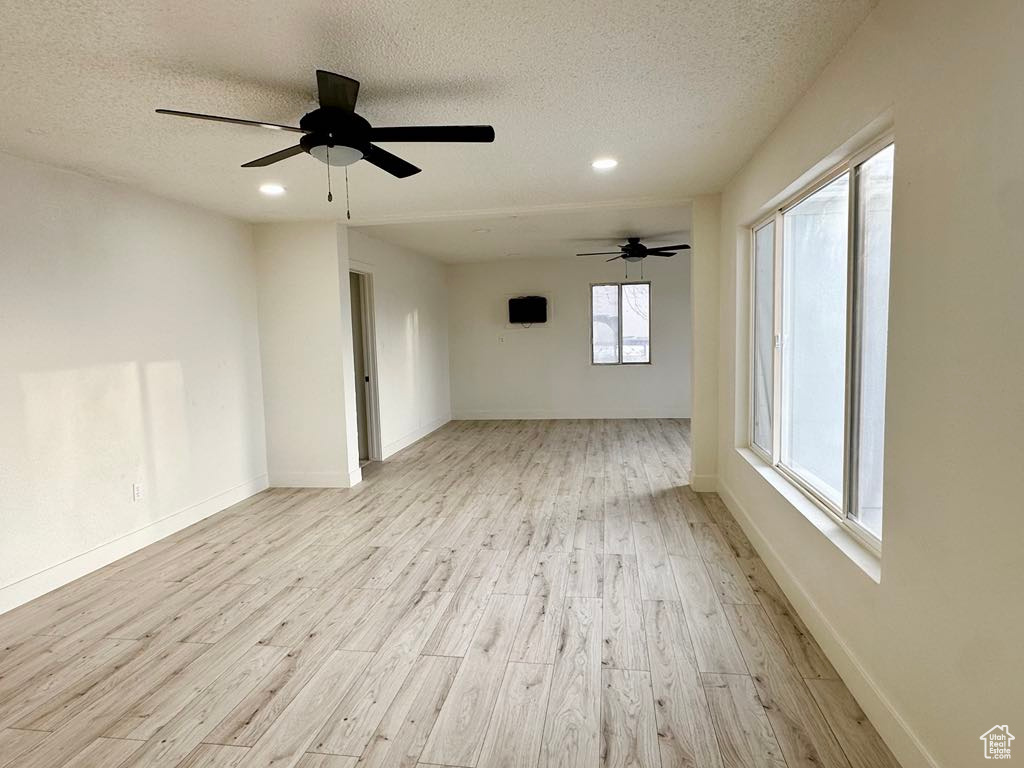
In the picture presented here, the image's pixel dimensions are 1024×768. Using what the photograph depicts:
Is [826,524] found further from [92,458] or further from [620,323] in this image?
[620,323]

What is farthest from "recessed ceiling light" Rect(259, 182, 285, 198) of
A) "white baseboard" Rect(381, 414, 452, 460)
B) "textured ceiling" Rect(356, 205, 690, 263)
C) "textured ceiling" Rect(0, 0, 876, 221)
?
"white baseboard" Rect(381, 414, 452, 460)

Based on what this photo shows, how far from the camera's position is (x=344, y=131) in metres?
2.37

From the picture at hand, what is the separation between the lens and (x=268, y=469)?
5340 millimetres

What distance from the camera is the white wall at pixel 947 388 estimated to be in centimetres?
127

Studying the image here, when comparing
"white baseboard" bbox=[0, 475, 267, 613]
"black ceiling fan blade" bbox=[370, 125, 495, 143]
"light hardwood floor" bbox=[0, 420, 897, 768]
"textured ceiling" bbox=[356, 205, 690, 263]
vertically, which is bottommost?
"light hardwood floor" bbox=[0, 420, 897, 768]

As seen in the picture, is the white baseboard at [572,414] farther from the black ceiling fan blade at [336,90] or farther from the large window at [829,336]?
the black ceiling fan blade at [336,90]

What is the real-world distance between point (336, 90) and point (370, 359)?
170 inches

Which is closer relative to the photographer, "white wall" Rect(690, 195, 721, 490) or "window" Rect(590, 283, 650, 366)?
"white wall" Rect(690, 195, 721, 490)

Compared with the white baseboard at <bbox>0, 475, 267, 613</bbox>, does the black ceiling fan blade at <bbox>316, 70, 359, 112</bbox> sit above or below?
above

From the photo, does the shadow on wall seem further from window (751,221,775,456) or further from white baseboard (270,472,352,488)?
window (751,221,775,456)

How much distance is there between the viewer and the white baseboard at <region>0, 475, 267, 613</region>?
119 inches

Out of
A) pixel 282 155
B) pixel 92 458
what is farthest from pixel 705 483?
pixel 92 458

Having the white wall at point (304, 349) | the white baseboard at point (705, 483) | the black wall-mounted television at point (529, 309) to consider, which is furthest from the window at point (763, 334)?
the black wall-mounted television at point (529, 309)

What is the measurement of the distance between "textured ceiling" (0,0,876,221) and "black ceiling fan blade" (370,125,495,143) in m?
0.23
